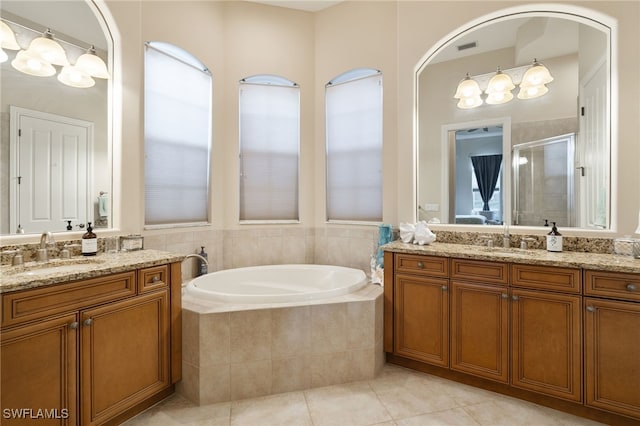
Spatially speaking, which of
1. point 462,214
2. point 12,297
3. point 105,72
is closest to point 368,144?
point 462,214

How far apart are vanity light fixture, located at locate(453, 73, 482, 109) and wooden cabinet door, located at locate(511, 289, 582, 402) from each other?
5.27 ft

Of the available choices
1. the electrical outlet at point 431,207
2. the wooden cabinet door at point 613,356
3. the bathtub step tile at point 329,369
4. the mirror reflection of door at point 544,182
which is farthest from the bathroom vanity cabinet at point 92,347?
the mirror reflection of door at point 544,182

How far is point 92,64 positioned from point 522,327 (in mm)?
3322

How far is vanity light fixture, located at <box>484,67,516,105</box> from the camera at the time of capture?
2.51m

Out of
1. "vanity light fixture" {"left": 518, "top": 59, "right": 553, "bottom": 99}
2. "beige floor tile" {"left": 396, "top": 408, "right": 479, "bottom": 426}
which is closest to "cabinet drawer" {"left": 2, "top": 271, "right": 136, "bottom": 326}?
"beige floor tile" {"left": 396, "top": 408, "right": 479, "bottom": 426}

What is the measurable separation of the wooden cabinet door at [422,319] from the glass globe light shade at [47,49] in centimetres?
275

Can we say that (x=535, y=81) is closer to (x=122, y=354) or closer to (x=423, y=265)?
(x=423, y=265)

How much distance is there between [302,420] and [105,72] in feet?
8.64

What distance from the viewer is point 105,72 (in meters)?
2.18

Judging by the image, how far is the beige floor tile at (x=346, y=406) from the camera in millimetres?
1781

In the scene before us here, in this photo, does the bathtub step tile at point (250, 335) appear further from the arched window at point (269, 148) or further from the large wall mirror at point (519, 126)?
the large wall mirror at point (519, 126)

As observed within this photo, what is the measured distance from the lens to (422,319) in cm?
225

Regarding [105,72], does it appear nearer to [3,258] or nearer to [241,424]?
[3,258]

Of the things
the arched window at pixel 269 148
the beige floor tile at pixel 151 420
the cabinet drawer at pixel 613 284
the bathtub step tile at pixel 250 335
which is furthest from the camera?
the arched window at pixel 269 148
